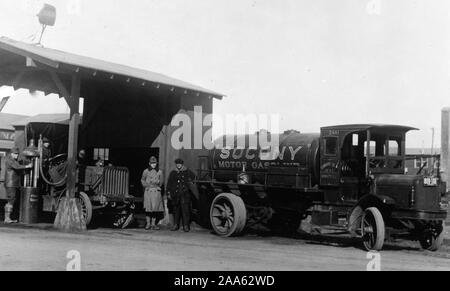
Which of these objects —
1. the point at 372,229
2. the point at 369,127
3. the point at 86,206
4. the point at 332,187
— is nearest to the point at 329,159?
the point at 332,187

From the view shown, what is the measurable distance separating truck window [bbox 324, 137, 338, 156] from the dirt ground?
1.94 metres

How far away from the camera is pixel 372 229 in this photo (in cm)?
1116

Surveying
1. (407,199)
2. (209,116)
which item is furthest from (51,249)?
(209,116)

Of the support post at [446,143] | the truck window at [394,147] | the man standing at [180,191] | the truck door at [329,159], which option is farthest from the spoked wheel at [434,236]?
the support post at [446,143]

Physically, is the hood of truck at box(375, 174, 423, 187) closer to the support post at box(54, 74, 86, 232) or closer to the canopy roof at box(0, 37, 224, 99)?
the canopy roof at box(0, 37, 224, 99)

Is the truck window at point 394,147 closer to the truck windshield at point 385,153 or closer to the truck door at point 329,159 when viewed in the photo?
the truck windshield at point 385,153

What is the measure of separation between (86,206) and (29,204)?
170 centimetres

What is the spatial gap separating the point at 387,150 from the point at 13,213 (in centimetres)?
1001

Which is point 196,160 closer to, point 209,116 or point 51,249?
point 209,116

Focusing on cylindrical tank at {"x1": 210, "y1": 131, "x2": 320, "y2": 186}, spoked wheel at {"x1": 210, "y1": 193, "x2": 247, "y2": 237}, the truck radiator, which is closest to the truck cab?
cylindrical tank at {"x1": 210, "y1": 131, "x2": 320, "y2": 186}

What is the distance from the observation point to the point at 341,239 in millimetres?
13891

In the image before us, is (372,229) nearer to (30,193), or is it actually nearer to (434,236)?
(434,236)

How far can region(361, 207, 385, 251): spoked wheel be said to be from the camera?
10.9m

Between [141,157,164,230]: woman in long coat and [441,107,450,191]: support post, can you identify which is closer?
[141,157,164,230]: woman in long coat
